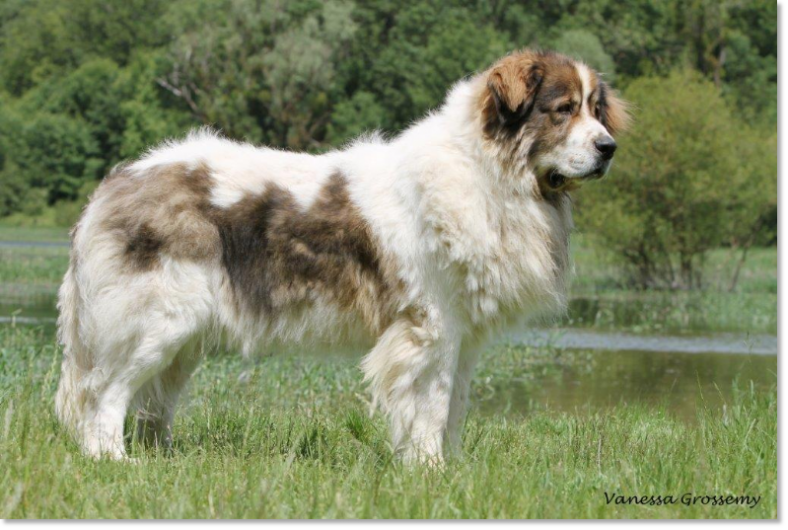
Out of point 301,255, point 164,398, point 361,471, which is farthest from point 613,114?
point 164,398

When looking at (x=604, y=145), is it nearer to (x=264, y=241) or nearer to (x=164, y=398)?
(x=264, y=241)

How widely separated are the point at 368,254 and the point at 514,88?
3.67 feet

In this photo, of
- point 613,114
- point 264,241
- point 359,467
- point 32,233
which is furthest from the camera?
point 32,233

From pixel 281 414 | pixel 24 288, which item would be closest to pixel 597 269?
pixel 24 288

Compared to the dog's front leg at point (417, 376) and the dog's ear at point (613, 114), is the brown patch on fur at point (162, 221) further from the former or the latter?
the dog's ear at point (613, 114)

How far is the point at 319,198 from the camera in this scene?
5270mm

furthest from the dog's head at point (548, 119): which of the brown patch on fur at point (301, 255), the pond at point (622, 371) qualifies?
the pond at point (622, 371)

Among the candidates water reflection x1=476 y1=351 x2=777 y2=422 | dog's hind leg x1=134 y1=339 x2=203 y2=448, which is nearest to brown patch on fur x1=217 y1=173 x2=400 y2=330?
dog's hind leg x1=134 y1=339 x2=203 y2=448

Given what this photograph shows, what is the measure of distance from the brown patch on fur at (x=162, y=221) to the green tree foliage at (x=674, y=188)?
18180mm

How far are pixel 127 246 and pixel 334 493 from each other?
1.89 m

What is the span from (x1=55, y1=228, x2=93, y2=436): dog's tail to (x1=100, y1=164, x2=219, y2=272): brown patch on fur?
40 centimetres

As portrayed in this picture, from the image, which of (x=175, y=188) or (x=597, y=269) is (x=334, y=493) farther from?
(x=597, y=269)

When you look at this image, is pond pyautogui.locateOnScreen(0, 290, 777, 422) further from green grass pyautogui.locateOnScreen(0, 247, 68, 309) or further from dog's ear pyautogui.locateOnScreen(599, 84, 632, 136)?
dog's ear pyautogui.locateOnScreen(599, 84, 632, 136)

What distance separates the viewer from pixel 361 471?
4.39 metres
